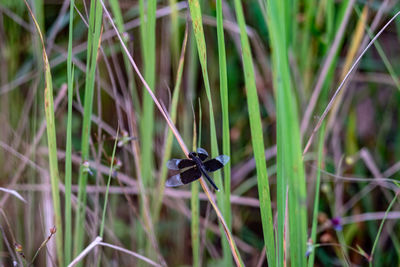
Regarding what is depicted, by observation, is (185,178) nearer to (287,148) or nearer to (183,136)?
(287,148)

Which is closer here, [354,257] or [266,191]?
[266,191]

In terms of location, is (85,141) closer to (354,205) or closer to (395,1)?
(354,205)

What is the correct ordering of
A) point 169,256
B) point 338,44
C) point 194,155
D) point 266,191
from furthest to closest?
1. point 169,256
2. point 338,44
3. point 194,155
4. point 266,191

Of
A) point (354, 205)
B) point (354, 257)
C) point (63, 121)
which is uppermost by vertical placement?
point (63, 121)

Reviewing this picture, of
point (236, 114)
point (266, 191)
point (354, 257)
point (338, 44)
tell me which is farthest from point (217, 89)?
point (266, 191)

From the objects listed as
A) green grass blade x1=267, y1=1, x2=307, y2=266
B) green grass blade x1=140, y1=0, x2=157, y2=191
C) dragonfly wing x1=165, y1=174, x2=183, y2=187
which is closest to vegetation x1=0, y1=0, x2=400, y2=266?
green grass blade x1=140, y1=0, x2=157, y2=191

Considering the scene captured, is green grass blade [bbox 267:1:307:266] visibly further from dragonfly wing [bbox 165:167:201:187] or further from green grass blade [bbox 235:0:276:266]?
dragonfly wing [bbox 165:167:201:187]

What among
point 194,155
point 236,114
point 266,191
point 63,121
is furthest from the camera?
point 236,114

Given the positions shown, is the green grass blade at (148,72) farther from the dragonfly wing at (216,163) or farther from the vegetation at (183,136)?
the dragonfly wing at (216,163)
